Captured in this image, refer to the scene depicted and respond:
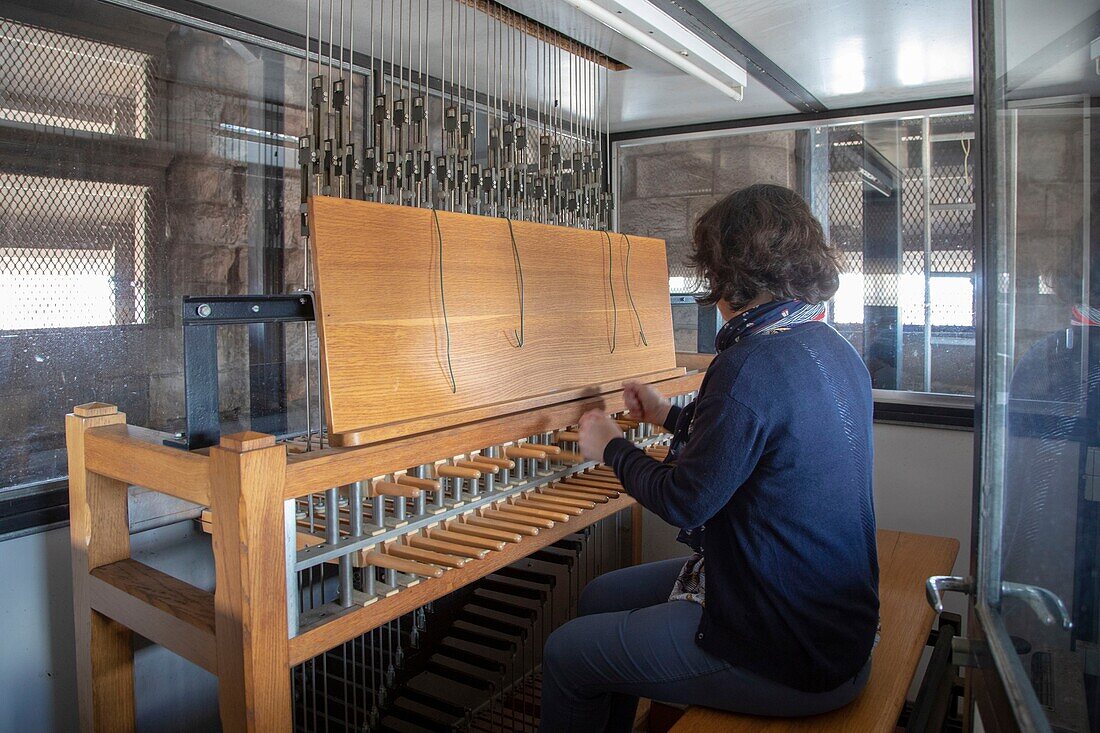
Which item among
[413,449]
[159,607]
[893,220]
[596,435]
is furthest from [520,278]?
[893,220]

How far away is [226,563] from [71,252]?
0.86 m

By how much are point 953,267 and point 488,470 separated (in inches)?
76.7

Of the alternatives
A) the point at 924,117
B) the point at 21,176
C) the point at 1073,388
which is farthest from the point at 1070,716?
the point at 924,117

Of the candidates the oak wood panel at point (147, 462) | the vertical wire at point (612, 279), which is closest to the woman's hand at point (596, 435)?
the vertical wire at point (612, 279)

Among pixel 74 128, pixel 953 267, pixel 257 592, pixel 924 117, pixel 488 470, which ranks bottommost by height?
pixel 257 592

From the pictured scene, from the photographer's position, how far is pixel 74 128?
165 centimetres

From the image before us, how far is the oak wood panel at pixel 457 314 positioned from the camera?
1368mm

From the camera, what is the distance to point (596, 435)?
5.33 feet

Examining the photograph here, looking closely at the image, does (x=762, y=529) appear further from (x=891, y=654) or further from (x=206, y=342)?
(x=206, y=342)

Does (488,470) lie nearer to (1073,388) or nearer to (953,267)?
(1073,388)

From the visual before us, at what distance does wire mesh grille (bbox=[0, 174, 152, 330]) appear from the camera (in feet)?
5.14

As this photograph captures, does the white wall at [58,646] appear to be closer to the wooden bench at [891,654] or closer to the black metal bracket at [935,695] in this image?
the wooden bench at [891,654]

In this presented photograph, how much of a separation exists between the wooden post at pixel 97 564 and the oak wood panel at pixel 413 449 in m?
0.47

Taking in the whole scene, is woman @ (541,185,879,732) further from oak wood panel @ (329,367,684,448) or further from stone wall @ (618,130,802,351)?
stone wall @ (618,130,802,351)
